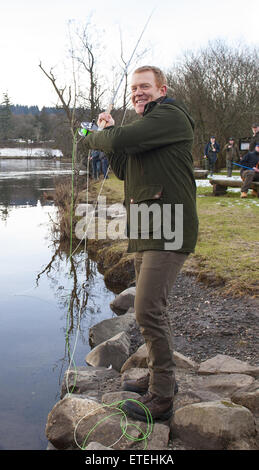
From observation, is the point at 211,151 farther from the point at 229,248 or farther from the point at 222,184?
the point at 229,248

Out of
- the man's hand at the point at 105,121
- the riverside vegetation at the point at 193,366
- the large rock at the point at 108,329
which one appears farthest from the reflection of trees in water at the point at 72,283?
the man's hand at the point at 105,121

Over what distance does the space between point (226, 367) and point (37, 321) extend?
10.5 ft

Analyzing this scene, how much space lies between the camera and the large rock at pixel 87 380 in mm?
3650

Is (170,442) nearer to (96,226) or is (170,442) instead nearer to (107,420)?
(107,420)

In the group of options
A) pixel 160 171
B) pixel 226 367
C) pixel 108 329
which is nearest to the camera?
pixel 160 171

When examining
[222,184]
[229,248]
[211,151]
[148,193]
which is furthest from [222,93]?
[148,193]

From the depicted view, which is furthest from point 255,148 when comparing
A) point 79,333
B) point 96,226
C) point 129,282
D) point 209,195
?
point 79,333

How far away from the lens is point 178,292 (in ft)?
18.7

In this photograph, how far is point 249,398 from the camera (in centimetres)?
292

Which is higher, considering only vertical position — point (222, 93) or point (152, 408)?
point (222, 93)

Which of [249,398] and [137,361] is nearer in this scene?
[249,398]

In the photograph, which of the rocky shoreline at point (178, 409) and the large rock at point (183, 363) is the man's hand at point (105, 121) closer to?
the rocky shoreline at point (178, 409)

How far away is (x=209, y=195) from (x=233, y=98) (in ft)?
44.5

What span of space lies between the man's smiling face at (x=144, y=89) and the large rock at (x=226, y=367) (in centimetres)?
210
